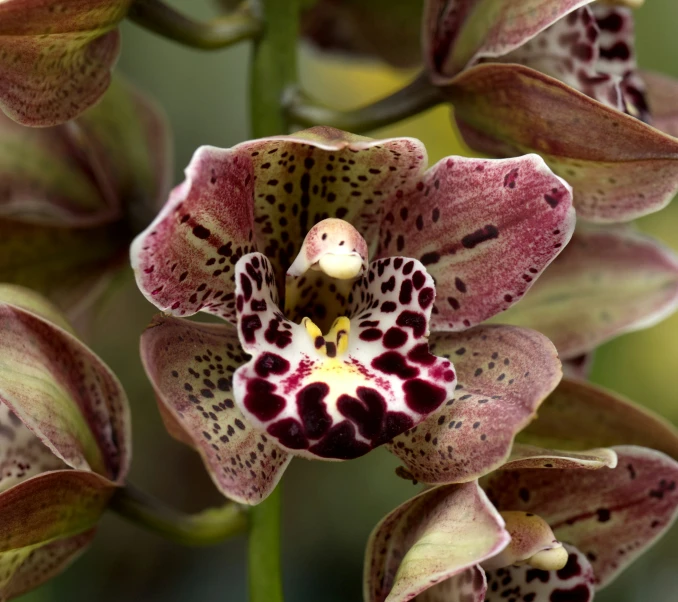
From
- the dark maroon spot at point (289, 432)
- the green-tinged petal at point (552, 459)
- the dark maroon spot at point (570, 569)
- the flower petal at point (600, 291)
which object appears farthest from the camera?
the flower petal at point (600, 291)

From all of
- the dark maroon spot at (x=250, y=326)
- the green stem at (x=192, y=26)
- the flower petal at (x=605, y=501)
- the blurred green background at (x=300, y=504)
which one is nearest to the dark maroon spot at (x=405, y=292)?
the dark maroon spot at (x=250, y=326)

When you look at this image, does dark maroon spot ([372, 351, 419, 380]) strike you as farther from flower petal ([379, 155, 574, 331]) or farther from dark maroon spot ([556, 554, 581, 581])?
→ dark maroon spot ([556, 554, 581, 581])

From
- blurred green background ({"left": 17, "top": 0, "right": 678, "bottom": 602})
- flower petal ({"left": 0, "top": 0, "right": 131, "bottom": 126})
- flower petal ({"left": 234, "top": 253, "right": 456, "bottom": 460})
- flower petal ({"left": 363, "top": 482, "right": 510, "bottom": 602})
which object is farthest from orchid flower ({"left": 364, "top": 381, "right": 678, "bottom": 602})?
blurred green background ({"left": 17, "top": 0, "right": 678, "bottom": 602})

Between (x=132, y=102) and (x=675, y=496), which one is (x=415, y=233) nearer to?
(x=675, y=496)

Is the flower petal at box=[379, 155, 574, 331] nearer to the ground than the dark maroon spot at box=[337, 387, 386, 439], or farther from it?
farther from it

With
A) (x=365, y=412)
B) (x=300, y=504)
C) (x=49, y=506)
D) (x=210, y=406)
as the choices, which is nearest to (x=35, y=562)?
(x=49, y=506)

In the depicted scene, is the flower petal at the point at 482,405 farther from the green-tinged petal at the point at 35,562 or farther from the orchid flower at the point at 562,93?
the green-tinged petal at the point at 35,562
